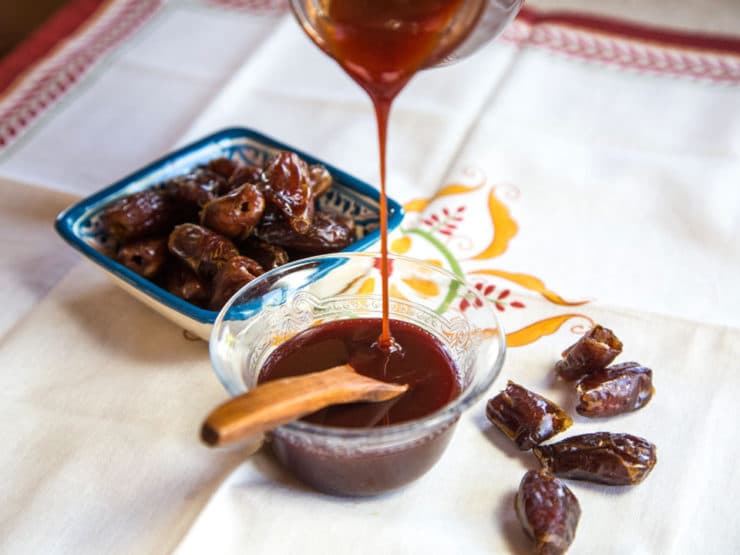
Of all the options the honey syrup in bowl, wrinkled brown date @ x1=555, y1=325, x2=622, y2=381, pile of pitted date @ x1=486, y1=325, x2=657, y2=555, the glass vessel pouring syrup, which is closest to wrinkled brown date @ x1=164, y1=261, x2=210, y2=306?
the honey syrup in bowl

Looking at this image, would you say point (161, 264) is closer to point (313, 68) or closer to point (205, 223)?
point (205, 223)

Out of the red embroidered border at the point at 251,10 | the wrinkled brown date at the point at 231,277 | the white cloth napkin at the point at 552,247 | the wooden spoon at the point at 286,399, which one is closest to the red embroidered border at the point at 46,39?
the red embroidered border at the point at 251,10

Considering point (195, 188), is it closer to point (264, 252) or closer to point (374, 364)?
point (264, 252)

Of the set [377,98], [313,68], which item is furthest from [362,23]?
[313,68]

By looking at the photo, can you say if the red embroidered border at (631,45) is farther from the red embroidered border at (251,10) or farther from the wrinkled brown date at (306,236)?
the wrinkled brown date at (306,236)

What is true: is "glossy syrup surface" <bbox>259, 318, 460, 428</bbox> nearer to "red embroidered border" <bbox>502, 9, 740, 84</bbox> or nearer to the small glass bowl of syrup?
the small glass bowl of syrup

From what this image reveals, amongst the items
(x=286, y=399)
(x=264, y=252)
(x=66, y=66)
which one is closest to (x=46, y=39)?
(x=66, y=66)
